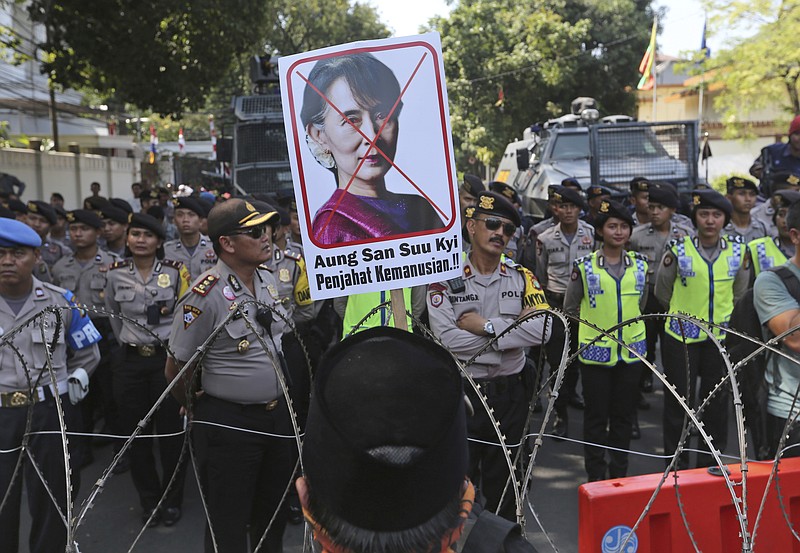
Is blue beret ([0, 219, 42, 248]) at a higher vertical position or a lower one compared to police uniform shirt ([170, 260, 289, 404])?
higher

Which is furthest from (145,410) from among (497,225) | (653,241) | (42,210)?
(653,241)

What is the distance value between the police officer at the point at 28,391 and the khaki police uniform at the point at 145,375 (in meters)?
0.93

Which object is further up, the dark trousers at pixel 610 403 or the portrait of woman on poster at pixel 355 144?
the portrait of woman on poster at pixel 355 144

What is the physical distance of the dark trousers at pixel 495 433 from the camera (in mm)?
4211

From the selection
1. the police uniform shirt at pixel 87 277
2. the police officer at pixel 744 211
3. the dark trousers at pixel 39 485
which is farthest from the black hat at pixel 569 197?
the dark trousers at pixel 39 485

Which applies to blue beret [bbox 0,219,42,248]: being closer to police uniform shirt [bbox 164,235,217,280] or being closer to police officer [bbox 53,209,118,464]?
police officer [bbox 53,209,118,464]

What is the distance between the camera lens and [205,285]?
3.79 metres

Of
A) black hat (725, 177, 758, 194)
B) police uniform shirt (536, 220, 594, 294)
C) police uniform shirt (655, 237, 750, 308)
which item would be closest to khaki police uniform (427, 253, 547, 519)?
police uniform shirt (655, 237, 750, 308)

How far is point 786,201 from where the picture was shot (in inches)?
250

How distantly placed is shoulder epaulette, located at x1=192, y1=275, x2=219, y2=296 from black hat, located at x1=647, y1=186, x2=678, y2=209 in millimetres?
4809

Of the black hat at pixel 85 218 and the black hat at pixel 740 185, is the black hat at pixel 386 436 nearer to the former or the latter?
the black hat at pixel 85 218

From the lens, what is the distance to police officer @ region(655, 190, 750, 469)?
5512 millimetres

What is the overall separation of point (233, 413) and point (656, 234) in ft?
16.3

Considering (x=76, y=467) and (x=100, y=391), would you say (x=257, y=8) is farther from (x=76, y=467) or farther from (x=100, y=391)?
(x=76, y=467)
